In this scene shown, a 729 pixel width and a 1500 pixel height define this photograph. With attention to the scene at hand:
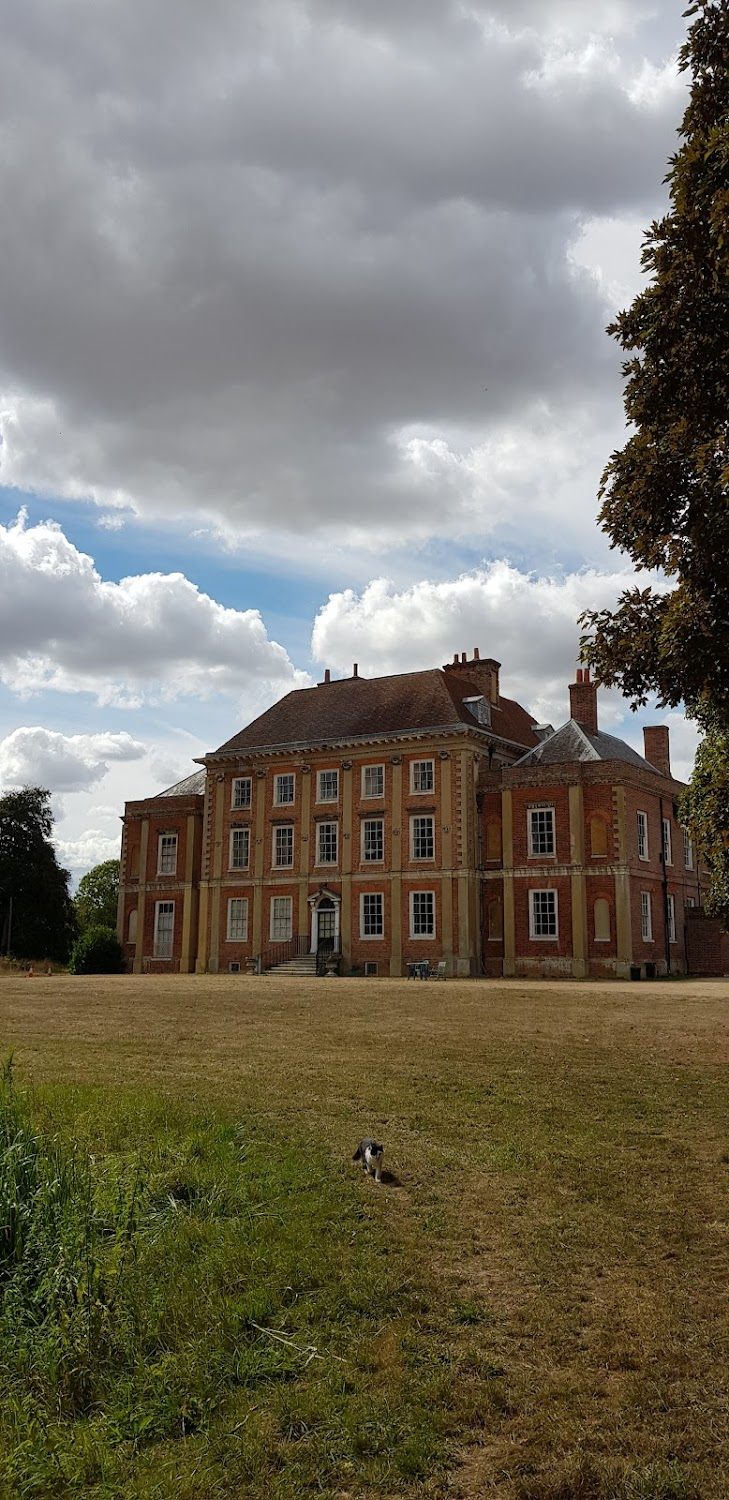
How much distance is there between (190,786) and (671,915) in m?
23.4

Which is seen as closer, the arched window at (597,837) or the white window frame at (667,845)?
the arched window at (597,837)

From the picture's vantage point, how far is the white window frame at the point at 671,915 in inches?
1709

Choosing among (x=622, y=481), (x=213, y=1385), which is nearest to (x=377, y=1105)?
(x=213, y=1385)

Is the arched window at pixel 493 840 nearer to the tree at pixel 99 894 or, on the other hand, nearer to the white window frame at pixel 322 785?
the white window frame at pixel 322 785

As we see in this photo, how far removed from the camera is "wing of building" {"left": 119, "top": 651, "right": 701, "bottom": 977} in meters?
40.7

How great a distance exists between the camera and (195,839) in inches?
2025

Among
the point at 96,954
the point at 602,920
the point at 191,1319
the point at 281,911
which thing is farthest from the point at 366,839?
the point at 191,1319

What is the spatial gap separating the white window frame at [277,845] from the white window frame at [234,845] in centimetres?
138

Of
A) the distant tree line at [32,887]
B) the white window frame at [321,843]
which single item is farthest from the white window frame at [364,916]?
the distant tree line at [32,887]

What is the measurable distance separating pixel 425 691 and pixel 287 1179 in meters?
38.0

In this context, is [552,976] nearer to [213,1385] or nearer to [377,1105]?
[377,1105]

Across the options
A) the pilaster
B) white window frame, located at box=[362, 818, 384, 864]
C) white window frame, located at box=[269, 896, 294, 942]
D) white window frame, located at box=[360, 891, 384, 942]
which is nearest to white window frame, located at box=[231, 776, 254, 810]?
white window frame, located at box=[269, 896, 294, 942]

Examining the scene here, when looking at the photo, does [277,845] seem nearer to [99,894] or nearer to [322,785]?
[322,785]

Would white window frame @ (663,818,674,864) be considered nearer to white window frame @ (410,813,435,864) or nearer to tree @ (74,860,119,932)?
white window frame @ (410,813,435,864)
